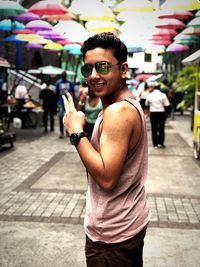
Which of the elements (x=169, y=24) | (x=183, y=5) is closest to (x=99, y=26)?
(x=169, y=24)

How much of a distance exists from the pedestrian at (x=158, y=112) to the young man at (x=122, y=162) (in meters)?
9.55

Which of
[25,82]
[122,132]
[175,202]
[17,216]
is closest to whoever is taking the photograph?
[122,132]

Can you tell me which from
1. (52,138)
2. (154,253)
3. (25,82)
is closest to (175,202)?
(154,253)

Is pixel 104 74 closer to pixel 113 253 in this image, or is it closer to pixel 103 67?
pixel 103 67

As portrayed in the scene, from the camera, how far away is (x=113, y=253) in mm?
2021

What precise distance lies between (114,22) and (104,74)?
1273 centimetres

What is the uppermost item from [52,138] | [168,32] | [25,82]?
[168,32]

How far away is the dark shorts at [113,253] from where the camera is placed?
202cm

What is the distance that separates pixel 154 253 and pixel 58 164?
507 cm

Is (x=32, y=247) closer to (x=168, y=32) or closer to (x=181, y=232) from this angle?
(x=181, y=232)

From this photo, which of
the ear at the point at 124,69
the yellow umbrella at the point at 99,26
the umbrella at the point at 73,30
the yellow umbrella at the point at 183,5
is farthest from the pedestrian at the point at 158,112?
the ear at the point at 124,69

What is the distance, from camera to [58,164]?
9.14 m

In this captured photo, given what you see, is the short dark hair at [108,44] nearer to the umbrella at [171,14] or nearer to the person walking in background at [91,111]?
the person walking in background at [91,111]

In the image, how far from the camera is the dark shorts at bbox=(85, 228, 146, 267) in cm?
202
